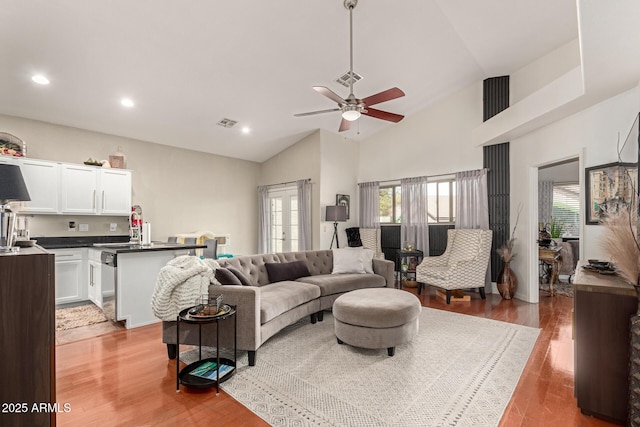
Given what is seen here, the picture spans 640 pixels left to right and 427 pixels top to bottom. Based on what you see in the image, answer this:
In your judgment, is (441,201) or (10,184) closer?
(10,184)

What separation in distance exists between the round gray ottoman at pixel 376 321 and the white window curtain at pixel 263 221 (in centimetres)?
439

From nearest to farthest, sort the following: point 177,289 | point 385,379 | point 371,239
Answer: point 385,379 → point 177,289 → point 371,239

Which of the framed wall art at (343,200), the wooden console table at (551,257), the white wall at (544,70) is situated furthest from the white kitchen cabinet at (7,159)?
the wooden console table at (551,257)

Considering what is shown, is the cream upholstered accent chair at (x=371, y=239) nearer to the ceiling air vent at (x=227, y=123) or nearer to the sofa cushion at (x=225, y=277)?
the ceiling air vent at (x=227, y=123)

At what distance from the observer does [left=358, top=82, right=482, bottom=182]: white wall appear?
5402mm

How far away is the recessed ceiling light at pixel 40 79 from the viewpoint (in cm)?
359

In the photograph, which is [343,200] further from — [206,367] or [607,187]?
[206,367]

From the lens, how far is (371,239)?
638 centimetres

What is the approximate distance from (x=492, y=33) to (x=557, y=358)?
12.3ft

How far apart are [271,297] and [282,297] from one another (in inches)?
4.6

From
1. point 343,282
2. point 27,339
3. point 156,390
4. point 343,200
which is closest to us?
point 27,339

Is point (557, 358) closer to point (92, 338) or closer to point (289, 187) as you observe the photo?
point (92, 338)

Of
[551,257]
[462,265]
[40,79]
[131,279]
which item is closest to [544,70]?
[551,257]

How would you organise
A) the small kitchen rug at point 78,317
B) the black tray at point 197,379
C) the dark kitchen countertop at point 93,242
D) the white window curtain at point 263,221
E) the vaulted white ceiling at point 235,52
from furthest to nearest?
the white window curtain at point 263,221 < the dark kitchen countertop at point 93,242 < the small kitchen rug at point 78,317 < the vaulted white ceiling at point 235,52 < the black tray at point 197,379
